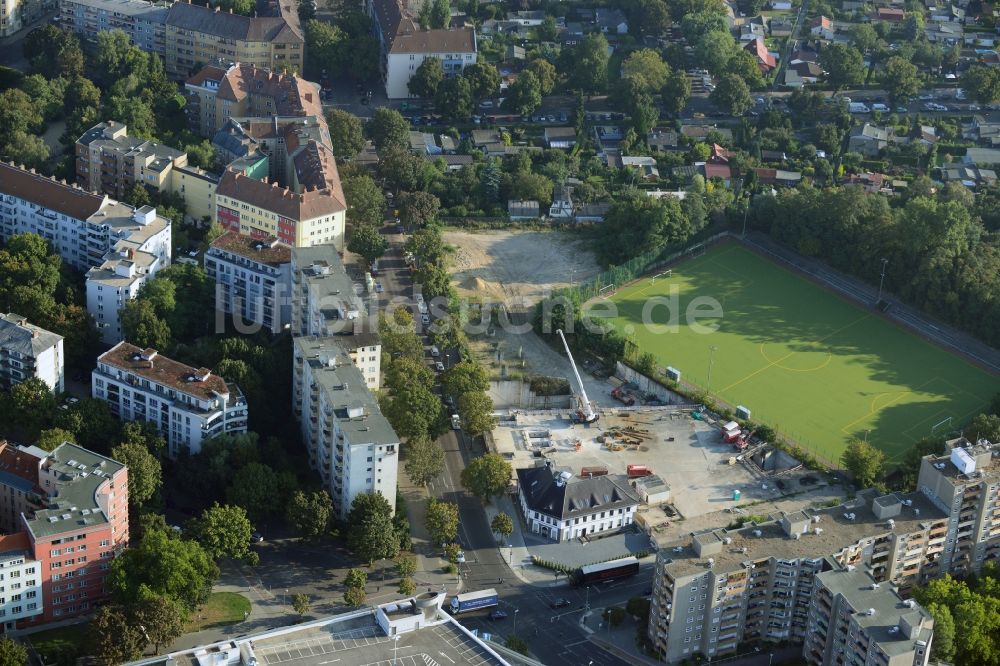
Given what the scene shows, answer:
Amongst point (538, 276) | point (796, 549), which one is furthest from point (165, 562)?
point (538, 276)

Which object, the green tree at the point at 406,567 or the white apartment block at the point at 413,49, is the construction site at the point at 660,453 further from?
the white apartment block at the point at 413,49

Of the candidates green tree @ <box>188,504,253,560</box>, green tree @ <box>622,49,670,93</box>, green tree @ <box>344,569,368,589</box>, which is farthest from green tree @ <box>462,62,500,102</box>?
green tree @ <box>344,569,368,589</box>

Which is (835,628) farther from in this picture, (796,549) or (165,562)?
(165,562)

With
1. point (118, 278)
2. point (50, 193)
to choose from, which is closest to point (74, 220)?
point (50, 193)

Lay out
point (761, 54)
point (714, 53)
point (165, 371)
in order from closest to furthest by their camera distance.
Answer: point (165, 371), point (714, 53), point (761, 54)

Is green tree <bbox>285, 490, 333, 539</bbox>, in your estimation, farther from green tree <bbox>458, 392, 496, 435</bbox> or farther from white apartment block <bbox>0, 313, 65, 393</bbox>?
white apartment block <bbox>0, 313, 65, 393</bbox>

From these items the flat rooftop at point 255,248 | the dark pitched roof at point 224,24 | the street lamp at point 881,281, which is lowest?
the street lamp at point 881,281

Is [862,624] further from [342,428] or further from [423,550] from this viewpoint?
[342,428]

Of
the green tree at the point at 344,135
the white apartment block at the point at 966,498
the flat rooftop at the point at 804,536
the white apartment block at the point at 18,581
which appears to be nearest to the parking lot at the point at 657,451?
the flat rooftop at the point at 804,536
